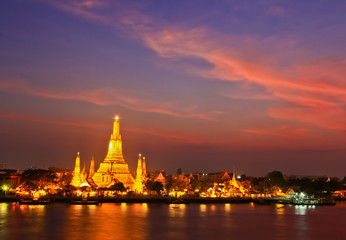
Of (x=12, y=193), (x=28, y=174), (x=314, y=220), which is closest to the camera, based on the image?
(x=314, y=220)

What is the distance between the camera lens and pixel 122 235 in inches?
1747

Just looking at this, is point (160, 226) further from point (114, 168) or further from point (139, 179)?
point (114, 168)

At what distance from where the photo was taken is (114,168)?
358 ft

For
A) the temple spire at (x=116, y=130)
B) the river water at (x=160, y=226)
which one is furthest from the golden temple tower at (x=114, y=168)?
the river water at (x=160, y=226)

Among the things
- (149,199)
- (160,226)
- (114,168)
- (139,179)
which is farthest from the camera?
(114,168)

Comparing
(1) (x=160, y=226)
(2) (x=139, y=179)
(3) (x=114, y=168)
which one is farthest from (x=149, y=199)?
(1) (x=160, y=226)

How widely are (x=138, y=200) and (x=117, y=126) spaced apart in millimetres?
25586

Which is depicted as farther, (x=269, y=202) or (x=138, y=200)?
(x=269, y=202)

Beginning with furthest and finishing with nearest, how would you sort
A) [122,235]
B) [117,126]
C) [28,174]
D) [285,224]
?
[117,126] → [28,174] → [285,224] → [122,235]

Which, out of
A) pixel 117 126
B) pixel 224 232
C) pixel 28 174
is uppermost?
pixel 117 126

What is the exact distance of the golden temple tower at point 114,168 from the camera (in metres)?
106

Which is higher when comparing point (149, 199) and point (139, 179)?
point (139, 179)

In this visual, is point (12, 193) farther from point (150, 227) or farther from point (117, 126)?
point (150, 227)

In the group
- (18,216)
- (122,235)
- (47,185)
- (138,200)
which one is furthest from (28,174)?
(122,235)
